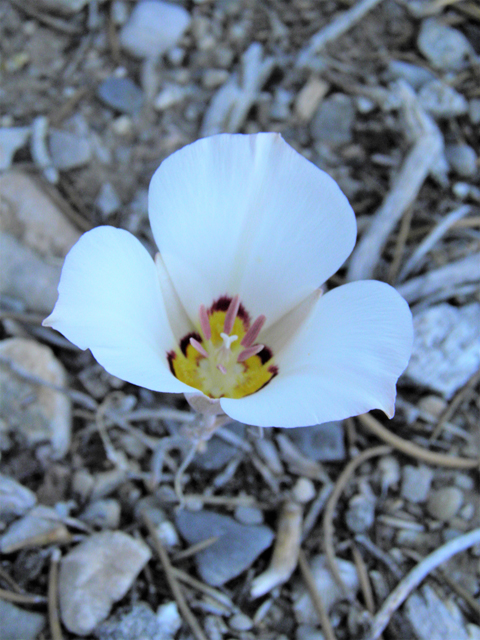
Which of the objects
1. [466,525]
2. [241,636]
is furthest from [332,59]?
[241,636]

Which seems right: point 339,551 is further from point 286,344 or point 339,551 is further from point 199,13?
point 199,13

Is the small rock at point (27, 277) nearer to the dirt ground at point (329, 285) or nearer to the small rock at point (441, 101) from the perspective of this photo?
the dirt ground at point (329, 285)

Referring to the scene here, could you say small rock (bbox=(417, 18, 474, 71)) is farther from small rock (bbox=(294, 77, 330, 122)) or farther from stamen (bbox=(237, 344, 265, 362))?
stamen (bbox=(237, 344, 265, 362))

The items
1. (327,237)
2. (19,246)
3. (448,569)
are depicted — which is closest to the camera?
(327,237)

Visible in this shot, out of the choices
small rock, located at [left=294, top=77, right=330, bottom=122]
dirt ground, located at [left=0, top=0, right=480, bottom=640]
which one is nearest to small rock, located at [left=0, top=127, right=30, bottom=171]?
dirt ground, located at [left=0, top=0, right=480, bottom=640]

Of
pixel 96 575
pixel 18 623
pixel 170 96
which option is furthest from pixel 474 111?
pixel 18 623

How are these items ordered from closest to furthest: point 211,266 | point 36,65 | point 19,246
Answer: point 211,266
point 19,246
point 36,65

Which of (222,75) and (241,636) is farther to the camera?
(222,75)
